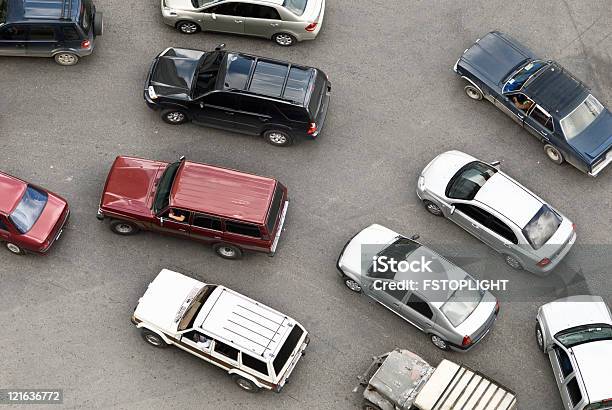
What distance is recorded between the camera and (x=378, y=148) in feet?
68.5

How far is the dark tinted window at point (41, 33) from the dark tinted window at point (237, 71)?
16.5ft

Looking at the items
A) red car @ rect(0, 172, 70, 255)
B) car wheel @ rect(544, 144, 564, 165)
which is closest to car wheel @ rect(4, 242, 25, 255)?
red car @ rect(0, 172, 70, 255)

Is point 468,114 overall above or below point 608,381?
above

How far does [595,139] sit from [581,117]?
0.71 m

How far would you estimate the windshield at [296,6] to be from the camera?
70.2ft

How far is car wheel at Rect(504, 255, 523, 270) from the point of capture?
63.0 ft

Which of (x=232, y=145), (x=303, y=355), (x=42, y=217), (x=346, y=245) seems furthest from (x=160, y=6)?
(x=303, y=355)

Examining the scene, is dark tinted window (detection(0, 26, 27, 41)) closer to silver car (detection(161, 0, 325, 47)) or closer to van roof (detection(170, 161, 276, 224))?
silver car (detection(161, 0, 325, 47))

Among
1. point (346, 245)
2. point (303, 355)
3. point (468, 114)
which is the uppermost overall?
point (468, 114)

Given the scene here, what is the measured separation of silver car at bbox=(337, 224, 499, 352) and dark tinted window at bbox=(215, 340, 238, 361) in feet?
11.3

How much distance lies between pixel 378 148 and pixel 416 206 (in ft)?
6.58

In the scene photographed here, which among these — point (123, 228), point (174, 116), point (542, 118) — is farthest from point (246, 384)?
point (542, 118)

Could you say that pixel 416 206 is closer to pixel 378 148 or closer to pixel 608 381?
pixel 378 148

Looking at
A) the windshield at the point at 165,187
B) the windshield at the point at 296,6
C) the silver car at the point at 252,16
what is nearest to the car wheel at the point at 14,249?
the windshield at the point at 165,187
